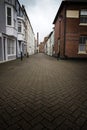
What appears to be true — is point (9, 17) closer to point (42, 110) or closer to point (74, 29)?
point (74, 29)

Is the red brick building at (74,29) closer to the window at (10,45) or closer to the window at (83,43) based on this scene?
the window at (83,43)

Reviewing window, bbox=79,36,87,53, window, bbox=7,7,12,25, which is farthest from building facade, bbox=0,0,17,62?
window, bbox=79,36,87,53

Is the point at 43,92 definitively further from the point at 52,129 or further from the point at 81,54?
the point at 81,54

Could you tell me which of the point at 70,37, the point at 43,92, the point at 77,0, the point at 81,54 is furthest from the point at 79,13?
the point at 43,92

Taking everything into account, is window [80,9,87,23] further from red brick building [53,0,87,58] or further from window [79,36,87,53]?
window [79,36,87,53]

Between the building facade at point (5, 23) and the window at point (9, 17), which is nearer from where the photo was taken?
the building facade at point (5, 23)

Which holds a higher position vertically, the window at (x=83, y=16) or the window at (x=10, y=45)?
the window at (x=83, y=16)

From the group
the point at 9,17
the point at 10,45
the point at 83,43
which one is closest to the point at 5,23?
the point at 9,17

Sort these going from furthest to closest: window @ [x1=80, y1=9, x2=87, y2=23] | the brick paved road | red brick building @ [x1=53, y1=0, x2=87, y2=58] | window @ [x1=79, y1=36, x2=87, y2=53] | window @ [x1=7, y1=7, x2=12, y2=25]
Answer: window @ [x1=79, y1=36, x2=87, y2=53] < window @ [x1=80, y1=9, x2=87, y2=23] < red brick building @ [x1=53, y1=0, x2=87, y2=58] < window @ [x1=7, y1=7, x2=12, y2=25] < the brick paved road

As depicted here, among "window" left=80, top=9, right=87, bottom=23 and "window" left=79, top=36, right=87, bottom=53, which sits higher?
"window" left=80, top=9, right=87, bottom=23

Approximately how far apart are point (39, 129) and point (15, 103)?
4.08 ft

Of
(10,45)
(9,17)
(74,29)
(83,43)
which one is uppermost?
(9,17)

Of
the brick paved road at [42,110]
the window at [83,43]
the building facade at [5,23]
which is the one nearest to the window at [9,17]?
the building facade at [5,23]

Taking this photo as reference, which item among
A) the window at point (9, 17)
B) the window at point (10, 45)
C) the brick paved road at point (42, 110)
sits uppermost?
the window at point (9, 17)
